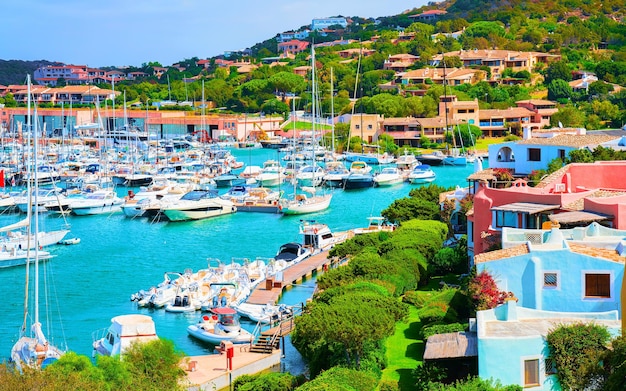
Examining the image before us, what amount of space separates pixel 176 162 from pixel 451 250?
47784 mm

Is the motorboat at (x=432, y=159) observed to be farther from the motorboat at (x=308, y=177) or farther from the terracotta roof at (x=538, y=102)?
the terracotta roof at (x=538, y=102)

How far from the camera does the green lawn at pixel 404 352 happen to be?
68.1ft

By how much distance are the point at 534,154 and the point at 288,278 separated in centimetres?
921

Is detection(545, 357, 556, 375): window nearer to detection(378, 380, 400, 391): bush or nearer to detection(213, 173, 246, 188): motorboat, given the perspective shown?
detection(378, 380, 400, 391): bush

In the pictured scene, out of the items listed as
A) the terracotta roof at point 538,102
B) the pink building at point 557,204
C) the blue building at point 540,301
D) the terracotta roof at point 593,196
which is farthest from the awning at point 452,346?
the terracotta roof at point 538,102

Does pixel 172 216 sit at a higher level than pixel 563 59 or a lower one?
lower

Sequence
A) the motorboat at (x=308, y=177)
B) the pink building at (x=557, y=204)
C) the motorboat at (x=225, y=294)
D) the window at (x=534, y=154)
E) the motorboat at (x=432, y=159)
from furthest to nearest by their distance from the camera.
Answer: the motorboat at (x=432, y=159)
the motorboat at (x=308, y=177)
the window at (x=534, y=154)
the motorboat at (x=225, y=294)
the pink building at (x=557, y=204)

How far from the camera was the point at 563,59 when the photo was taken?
123 metres

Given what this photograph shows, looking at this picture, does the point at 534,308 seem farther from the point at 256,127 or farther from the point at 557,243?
the point at 256,127

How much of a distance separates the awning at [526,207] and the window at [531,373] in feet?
25.9

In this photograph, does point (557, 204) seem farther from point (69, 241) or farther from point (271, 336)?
point (69, 241)

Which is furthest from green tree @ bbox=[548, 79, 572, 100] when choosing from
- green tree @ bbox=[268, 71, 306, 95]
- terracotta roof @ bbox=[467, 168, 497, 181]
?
terracotta roof @ bbox=[467, 168, 497, 181]

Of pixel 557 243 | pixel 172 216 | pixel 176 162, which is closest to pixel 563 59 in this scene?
pixel 176 162

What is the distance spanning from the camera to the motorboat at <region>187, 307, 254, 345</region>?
88.8 ft
